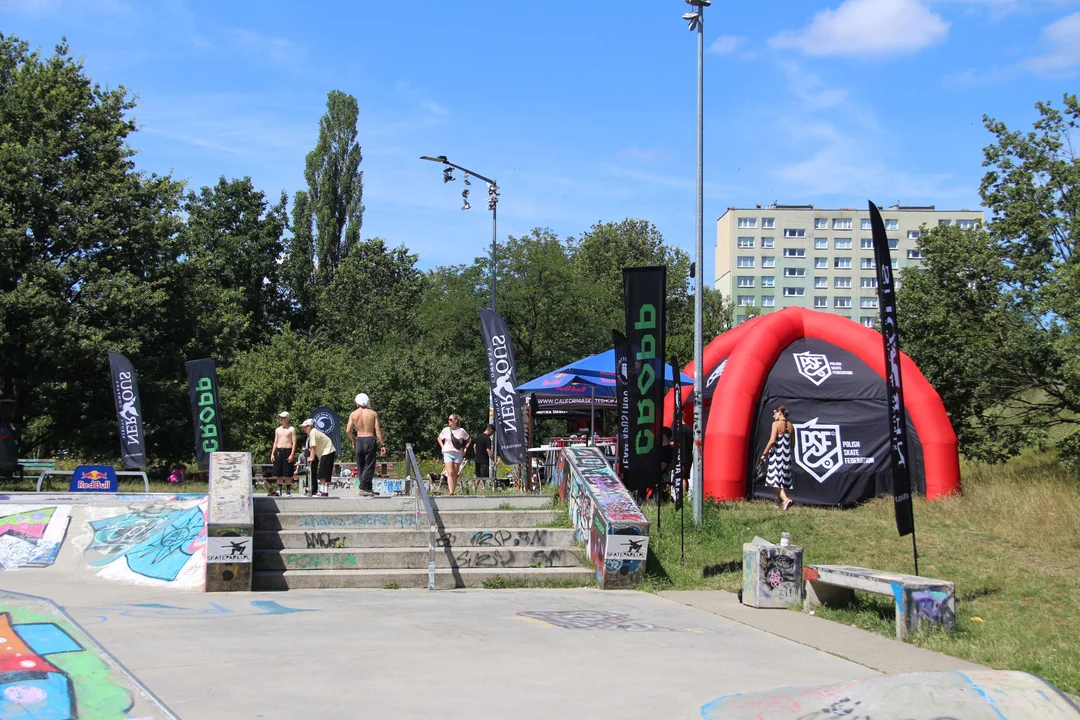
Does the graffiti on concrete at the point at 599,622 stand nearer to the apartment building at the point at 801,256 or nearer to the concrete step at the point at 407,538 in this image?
the concrete step at the point at 407,538

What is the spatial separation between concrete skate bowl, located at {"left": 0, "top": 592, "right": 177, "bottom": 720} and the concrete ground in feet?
0.59

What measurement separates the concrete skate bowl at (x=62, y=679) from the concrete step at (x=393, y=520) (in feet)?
15.8

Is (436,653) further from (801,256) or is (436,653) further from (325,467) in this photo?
(801,256)

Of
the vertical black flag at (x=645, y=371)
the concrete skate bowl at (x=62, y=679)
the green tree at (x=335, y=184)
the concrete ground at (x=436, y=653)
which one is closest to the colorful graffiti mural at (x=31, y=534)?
the concrete ground at (x=436, y=653)

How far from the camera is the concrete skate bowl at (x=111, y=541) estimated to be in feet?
35.7

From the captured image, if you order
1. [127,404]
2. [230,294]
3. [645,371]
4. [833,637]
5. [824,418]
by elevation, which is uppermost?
[230,294]

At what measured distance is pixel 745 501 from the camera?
16531 millimetres

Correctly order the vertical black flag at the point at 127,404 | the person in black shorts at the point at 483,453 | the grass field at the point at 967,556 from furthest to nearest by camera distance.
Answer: the vertical black flag at the point at 127,404 < the person in black shorts at the point at 483,453 < the grass field at the point at 967,556

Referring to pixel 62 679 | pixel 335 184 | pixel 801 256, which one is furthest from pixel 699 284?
pixel 801 256

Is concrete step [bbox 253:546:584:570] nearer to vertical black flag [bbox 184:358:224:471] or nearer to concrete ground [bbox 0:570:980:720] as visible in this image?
concrete ground [bbox 0:570:980:720]

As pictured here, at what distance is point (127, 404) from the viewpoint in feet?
75.9

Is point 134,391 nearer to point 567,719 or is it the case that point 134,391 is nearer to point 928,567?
point 928,567

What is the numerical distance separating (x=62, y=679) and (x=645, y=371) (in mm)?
8114

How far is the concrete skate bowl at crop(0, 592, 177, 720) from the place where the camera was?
5086 mm
